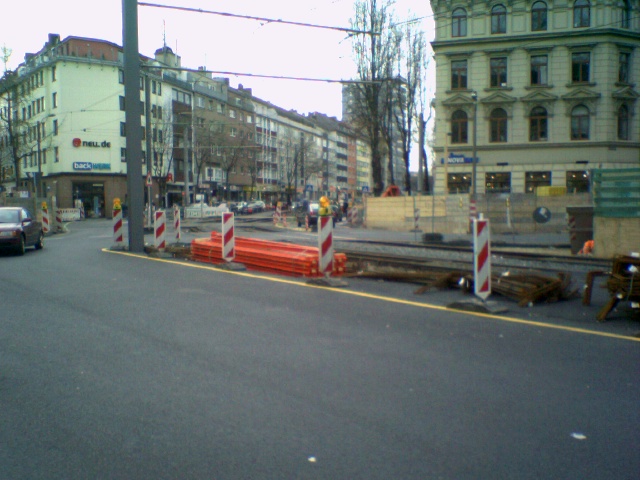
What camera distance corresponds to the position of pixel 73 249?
20297 millimetres

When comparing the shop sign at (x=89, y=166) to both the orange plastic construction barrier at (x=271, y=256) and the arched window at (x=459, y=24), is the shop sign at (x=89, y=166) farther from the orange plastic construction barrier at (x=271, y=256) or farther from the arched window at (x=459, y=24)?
the orange plastic construction barrier at (x=271, y=256)

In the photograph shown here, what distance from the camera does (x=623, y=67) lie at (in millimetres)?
41812

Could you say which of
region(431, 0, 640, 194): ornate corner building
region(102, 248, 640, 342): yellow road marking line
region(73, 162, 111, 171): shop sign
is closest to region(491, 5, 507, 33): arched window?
region(431, 0, 640, 194): ornate corner building

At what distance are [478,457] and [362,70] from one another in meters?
43.5

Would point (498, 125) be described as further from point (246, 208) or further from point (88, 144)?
point (88, 144)

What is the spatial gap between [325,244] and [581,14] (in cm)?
3634

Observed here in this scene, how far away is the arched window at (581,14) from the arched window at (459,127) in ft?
29.5

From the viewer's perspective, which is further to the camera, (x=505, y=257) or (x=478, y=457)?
(x=505, y=257)

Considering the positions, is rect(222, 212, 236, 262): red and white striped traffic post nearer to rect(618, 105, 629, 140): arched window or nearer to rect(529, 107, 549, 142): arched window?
rect(529, 107, 549, 142): arched window

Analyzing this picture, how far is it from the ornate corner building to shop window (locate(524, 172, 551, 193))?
7cm

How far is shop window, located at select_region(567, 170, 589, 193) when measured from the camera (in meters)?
42.2

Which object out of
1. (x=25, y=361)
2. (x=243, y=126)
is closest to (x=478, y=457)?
(x=25, y=361)

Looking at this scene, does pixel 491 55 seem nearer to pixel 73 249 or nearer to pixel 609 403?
pixel 73 249

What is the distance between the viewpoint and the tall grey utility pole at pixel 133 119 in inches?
720
